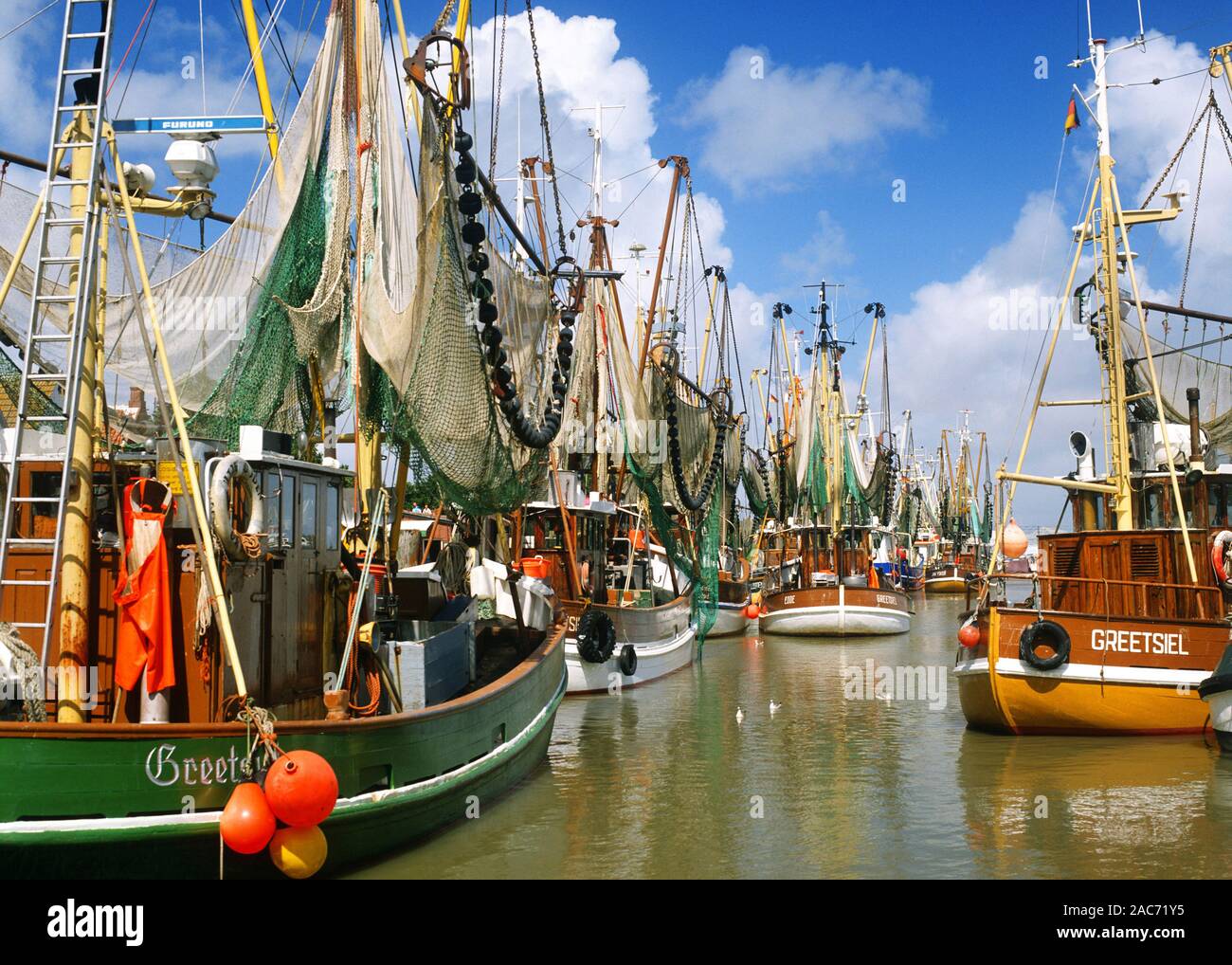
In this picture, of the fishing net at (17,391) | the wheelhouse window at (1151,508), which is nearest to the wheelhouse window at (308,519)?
the fishing net at (17,391)

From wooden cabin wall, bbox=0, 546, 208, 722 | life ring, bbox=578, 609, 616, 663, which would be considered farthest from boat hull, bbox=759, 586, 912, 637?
wooden cabin wall, bbox=0, 546, 208, 722

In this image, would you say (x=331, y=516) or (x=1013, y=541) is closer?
(x=331, y=516)

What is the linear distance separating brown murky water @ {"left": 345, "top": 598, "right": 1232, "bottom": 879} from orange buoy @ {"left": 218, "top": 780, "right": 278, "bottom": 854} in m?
2.55

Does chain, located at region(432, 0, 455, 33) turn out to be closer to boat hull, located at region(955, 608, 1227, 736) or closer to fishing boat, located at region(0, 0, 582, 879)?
fishing boat, located at region(0, 0, 582, 879)

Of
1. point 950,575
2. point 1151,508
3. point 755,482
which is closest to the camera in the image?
point 1151,508

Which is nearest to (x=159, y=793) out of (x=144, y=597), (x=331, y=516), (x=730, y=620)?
(x=144, y=597)

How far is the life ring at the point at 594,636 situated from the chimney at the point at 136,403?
456 inches

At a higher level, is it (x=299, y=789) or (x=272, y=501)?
(x=272, y=501)

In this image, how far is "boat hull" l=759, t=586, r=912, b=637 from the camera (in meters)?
39.0

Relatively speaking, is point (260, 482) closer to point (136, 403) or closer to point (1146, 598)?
point (136, 403)

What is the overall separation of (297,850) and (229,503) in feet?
9.04

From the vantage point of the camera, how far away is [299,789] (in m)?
7.91
